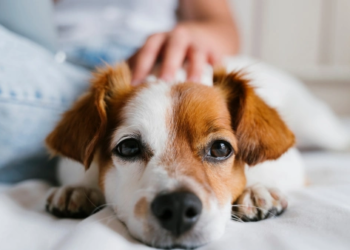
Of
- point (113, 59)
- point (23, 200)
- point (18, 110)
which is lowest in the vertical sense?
point (23, 200)

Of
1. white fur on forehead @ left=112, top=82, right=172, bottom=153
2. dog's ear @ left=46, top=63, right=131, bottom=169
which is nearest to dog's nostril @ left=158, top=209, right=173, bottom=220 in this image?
white fur on forehead @ left=112, top=82, right=172, bottom=153

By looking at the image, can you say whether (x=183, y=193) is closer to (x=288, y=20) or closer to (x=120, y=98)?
(x=120, y=98)

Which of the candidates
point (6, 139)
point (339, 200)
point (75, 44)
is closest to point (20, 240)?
point (6, 139)

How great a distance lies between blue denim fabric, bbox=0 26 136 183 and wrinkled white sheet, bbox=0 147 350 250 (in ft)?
0.66

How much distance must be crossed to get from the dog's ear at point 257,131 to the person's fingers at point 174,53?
15.1 inches

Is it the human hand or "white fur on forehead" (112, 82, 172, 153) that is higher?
the human hand

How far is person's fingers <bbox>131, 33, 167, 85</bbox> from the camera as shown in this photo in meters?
1.49

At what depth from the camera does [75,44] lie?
6.33 ft

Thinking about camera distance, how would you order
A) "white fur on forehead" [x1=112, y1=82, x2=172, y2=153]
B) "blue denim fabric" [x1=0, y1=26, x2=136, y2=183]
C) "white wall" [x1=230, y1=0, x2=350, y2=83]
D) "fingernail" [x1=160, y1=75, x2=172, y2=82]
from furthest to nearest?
"white wall" [x1=230, y1=0, x2=350, y2=83] → "fingernail" [x1=160, y1=75, x2=172, y2=82] → "blue denim fabric" [x1=0, y1=26, x2=136, y2=183] → "white fur on forehead" [x1=112, y1=82, x2=172, y2=153]

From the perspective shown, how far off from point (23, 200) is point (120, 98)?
416 millimetres

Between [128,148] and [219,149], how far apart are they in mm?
254

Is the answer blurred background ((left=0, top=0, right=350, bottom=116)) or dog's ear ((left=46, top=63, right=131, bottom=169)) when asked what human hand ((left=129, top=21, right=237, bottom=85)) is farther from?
blurred background ((left=0, top=0, right=350, bottom=116))

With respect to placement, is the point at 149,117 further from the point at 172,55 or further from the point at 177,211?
the point at 172,55

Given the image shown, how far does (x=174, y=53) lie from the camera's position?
61.1 inches
